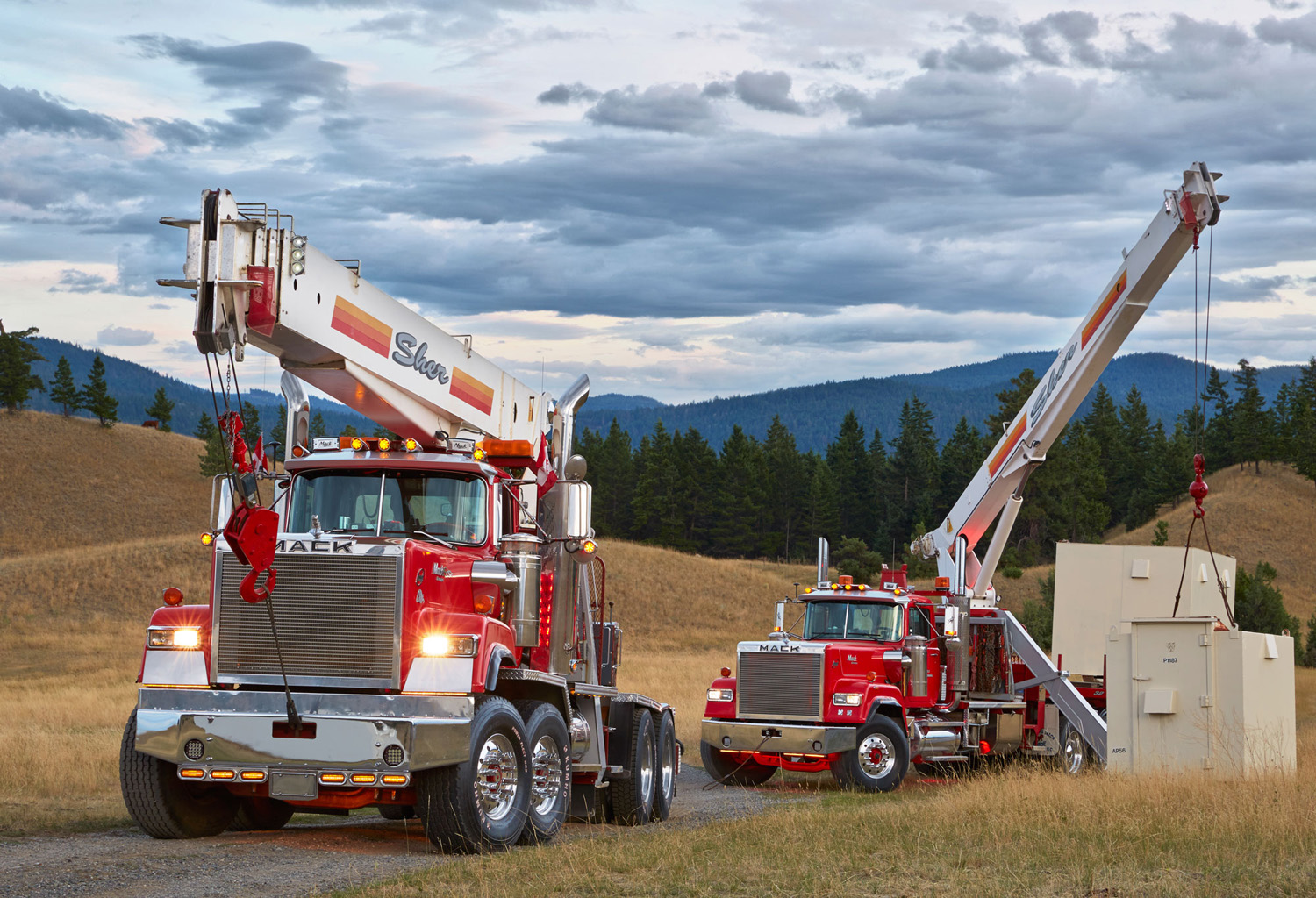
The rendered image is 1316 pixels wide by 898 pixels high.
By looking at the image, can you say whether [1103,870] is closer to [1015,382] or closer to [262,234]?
[262,234]

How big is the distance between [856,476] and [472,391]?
112334 mm

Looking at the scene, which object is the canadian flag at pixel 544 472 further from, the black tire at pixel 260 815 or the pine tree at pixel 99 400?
the pine tree at pixel 99 400

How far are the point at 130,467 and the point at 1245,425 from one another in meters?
96.9

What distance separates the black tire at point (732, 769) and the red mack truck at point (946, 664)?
0.09 feet

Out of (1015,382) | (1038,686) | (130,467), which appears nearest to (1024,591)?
Result: (1015,382)

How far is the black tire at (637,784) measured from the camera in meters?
14.4

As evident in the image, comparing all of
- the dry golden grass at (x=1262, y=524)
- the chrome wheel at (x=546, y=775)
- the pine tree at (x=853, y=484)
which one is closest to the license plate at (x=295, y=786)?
the chrome wheel at (x=546, y=775)

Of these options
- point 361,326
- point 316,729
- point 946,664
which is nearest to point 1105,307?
point 946,664

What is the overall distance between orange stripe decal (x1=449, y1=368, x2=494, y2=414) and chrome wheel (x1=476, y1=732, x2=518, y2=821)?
367 centimetres

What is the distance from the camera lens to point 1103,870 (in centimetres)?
947

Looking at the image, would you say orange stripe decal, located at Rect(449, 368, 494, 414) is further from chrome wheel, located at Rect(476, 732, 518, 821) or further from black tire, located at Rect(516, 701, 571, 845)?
chrome wheel, located at Rect(476, 732, 518, 821)

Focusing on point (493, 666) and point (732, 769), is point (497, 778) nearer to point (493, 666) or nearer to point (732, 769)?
point (493, 666)

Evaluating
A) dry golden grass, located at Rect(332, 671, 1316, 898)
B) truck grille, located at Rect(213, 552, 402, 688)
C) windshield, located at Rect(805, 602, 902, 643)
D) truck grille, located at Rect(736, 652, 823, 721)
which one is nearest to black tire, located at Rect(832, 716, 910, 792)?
truck grille, located at Rect(736, 652, 823, 721)

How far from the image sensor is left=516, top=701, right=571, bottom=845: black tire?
11.6 meters
